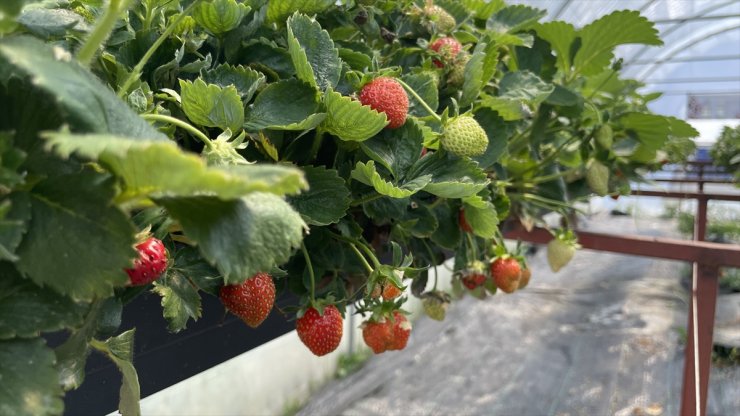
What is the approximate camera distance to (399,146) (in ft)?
1.28

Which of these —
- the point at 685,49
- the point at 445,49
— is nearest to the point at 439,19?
the point at 445,49

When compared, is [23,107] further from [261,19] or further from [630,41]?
[630,41]

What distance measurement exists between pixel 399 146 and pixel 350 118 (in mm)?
64

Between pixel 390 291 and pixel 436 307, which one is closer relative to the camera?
pixel 390 291

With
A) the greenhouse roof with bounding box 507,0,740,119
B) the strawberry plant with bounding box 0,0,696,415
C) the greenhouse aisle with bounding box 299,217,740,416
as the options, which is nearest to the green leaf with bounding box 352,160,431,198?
the strawberry plant with bounding box 0,0,696,415

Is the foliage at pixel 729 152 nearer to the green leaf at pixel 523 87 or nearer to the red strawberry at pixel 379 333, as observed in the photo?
the green leaf at pixel 523 87

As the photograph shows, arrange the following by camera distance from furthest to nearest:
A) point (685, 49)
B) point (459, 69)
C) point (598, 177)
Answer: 1. point (685, 49)
2. point (598, 177)
3. point (459, 69)

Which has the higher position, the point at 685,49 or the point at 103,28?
the point at 103,28

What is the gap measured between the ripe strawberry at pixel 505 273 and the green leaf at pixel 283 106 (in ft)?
1.28

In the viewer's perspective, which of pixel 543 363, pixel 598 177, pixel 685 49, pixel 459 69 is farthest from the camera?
pixel 685 49

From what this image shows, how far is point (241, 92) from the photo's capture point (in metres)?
0.35

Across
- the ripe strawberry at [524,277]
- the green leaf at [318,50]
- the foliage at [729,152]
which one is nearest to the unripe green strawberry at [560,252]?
the ripe strawberry at [524,277]

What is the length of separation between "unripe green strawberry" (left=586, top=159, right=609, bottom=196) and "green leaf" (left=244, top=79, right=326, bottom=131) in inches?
22.0

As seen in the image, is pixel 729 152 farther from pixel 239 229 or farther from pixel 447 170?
pixel 239 229
